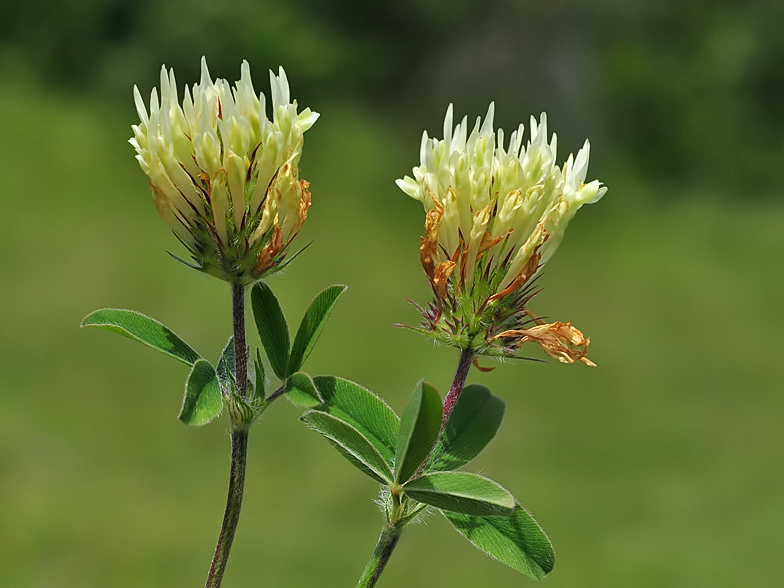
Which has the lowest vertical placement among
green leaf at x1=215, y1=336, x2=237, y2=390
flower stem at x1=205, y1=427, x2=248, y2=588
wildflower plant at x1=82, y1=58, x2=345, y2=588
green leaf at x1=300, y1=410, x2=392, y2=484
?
flower stem at x1=205, y1=427, x2=248, y2=588

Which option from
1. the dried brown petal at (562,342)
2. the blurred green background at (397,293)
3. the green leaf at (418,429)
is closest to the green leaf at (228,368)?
the green leaf at (418,429)

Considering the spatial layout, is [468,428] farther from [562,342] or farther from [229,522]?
A: [229,522]

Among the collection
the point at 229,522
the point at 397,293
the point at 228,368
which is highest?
the point at 397,293

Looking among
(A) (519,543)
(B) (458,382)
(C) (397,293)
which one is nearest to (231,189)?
(B) (458,382)

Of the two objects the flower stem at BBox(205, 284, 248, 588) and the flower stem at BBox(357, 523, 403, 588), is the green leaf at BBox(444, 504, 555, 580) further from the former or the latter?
the flower stem at BBox(205, 284, 248, 588)

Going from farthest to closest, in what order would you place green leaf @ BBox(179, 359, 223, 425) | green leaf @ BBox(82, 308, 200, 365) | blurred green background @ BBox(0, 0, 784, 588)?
blurred green background @ BBox(0, 0, 784, 588), green leaf @ BBox(82, 308, 200, 365), green leaf @ BBox(179, 359, 223, 425)

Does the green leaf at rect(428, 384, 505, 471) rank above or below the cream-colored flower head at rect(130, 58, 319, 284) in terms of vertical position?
below

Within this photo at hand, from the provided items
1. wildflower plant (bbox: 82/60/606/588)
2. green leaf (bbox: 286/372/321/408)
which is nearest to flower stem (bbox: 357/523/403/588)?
wildflower plant (bbox: 82/60/606/588)

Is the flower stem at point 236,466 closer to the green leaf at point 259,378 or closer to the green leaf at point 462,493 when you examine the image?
the green leaf at point 259,378
